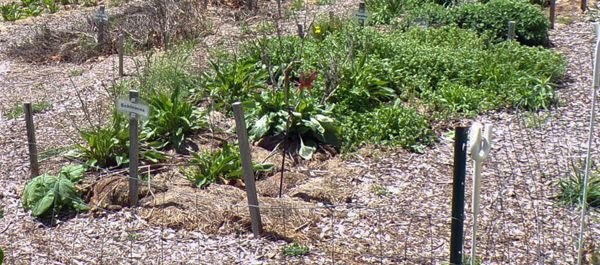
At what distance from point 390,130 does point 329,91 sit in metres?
0.84

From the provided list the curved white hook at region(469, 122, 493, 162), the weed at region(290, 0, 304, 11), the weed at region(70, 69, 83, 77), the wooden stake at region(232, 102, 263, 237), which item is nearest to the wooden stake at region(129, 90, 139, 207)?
the wooden stake at region(232, 102, 263, 237)

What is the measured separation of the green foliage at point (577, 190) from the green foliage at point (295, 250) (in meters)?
1.84

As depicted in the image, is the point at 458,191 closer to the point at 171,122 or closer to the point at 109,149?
the point at 109,149

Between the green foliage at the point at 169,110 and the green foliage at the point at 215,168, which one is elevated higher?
the green foliage at the point at 169,110

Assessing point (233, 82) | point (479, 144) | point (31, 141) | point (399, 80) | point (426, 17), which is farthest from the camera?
point (426, 17)

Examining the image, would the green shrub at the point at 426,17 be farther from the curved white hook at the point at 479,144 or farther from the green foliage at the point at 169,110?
the curved white hook at the point at 479,144

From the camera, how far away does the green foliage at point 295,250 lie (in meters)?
5.61

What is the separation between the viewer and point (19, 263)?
18.5 feet

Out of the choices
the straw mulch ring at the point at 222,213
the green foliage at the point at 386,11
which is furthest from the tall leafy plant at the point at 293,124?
the green foliage at the point at 386,11

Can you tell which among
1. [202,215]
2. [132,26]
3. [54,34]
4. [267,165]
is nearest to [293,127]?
[267,165]

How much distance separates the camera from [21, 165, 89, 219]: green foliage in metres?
6.20

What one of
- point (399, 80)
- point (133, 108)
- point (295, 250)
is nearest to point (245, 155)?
point (295, 250)

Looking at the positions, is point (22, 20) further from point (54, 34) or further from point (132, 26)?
point (132, 26)

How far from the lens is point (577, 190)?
625cm
